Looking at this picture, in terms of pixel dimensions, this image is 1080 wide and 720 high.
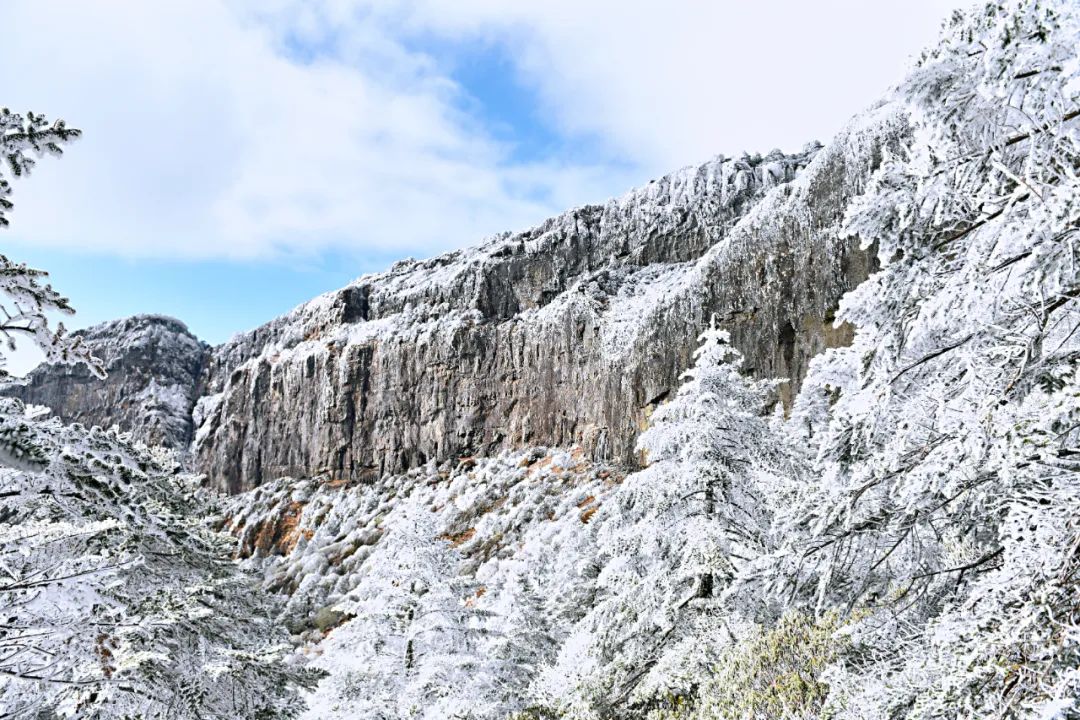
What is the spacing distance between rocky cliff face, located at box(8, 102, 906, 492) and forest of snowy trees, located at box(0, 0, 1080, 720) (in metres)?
27.6

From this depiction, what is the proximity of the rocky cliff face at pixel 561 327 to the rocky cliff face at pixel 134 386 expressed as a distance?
12.9 meters

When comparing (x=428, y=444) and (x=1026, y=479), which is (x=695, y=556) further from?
(x=428, y=444)

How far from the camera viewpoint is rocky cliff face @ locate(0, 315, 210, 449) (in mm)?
77625

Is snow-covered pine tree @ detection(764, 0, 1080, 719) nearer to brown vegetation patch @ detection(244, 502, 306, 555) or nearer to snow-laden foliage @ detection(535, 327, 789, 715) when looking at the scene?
snow-laden foliage @ detection(535, 327, 789, 715)

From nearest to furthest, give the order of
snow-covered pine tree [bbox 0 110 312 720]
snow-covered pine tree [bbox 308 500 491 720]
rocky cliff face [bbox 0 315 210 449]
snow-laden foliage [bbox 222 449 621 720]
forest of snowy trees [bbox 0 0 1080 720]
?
forest of snowy trees [bbox 0 0 1080 720], snow-covered pine tree [bbox 0 110 312 720], snow-covered pine tree [bbox 308 500 491 720], snow-laden foliage [bbox 222 449 621 720], rocky cliff face [bbox 0 315 210 449]

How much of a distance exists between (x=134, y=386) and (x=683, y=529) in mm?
89016

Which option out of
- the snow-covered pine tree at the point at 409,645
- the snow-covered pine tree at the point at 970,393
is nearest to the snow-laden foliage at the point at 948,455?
the snow-covered pine tree at the point at 970,393

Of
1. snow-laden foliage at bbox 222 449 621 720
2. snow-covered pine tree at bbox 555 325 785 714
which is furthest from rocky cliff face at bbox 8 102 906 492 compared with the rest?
snow-covered pine tree at bbox 555 325 785 714

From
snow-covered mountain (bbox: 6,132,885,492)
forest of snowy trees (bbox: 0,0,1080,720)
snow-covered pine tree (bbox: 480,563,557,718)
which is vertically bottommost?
snow-covered pine tree (bbox: 480,563,557,718)

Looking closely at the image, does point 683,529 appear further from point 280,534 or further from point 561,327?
point 280,534

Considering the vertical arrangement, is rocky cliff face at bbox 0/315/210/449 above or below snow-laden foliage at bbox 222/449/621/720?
above

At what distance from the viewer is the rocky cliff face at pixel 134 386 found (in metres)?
77.6

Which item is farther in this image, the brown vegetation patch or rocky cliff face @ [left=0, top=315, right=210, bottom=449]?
rocky cliff face @ [left=0, top=315, right=210, bottom=449]

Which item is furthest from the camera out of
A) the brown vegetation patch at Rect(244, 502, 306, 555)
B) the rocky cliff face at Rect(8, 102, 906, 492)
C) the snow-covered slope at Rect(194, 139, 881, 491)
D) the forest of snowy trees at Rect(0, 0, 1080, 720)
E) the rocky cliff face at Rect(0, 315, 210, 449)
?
the rocky cliff face at Rect(0, 315, 210, 449)
